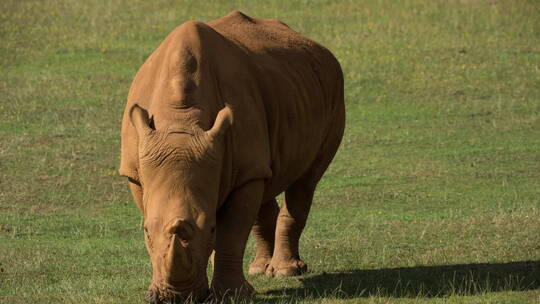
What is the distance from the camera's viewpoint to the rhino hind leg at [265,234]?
1108 centimetres

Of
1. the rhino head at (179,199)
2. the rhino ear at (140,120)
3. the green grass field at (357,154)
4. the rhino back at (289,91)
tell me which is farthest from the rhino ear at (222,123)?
the green grass field at (357,154)

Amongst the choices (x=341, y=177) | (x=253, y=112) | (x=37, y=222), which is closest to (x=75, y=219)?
(x=37, y=222)

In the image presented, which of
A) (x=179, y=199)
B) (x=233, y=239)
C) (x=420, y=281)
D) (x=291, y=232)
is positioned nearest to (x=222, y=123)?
(x=179, y=199)

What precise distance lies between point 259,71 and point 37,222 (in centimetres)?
460

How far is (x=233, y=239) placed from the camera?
29.5ft

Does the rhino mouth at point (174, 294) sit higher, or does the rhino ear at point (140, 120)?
the rhino ear at point (140, 120)

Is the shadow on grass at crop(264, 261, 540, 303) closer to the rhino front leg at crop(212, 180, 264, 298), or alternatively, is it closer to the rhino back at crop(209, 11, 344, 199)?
the rhino front leg at crop(212, 180, 264, 298)

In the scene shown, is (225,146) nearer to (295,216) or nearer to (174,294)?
(174,294)

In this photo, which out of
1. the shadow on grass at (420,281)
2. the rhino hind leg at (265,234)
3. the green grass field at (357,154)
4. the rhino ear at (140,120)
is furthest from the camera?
the rhino hind leg at (265,234)

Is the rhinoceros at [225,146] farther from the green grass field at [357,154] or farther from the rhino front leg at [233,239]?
the green grass field at [357,154]

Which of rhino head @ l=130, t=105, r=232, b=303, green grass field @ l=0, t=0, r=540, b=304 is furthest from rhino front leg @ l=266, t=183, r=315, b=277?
rhino head @ l=130, t=105, r=232, b=303

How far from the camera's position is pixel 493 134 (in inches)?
741

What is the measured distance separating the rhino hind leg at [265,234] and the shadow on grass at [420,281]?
23.3 inches

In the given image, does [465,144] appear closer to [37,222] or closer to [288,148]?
[37,222]
